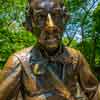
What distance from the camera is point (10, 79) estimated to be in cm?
265

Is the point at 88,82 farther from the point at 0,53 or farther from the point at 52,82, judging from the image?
the point at 0,53

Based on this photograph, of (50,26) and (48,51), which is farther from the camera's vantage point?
(48,51)

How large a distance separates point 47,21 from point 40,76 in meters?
0.35

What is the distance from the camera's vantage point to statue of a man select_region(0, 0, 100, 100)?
2629mm

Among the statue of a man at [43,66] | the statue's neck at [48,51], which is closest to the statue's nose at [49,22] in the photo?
the statue of a man at [43,66]

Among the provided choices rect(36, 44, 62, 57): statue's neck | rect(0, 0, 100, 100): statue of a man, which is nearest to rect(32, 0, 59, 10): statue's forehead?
rect(0, 0, 100, 100): statue of a man

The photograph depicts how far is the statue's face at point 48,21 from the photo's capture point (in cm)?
260

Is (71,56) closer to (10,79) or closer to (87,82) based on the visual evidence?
(87,82)

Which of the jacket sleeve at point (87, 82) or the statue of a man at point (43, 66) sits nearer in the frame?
the statue of a man at point (43, 66)

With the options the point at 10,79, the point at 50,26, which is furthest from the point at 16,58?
the point at 50,26

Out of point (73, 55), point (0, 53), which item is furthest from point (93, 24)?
point (73, 55)

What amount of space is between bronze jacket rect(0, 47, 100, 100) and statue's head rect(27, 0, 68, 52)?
128 mm

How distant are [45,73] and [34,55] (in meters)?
0.14

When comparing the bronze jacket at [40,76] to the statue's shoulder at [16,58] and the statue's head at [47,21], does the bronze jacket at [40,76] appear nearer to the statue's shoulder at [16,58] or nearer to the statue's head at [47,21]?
the statue's shoulder at [16,58]
